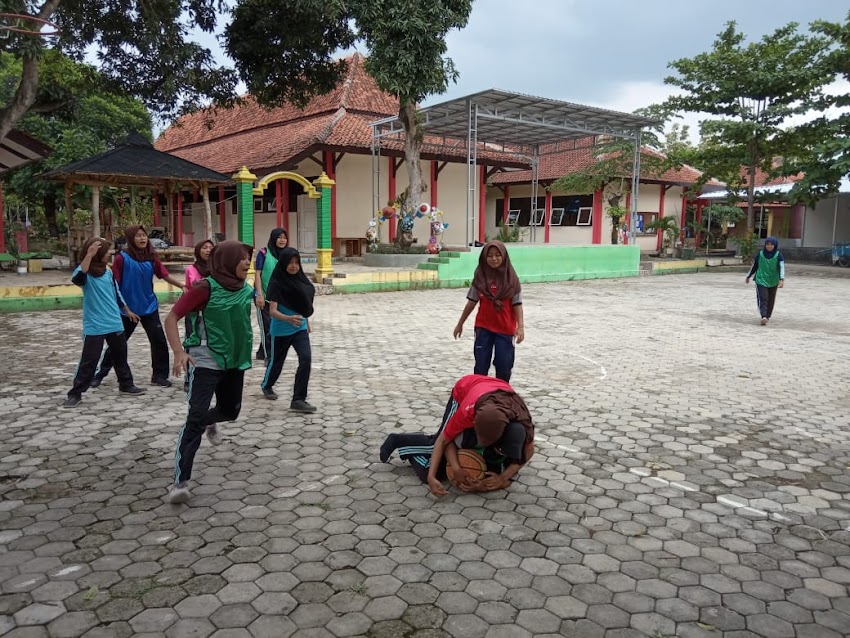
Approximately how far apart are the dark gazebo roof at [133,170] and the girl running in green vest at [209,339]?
39.6 feet

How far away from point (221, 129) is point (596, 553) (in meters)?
27.9

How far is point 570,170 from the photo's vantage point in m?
27.3

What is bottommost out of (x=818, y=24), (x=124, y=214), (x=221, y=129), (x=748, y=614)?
(x=748, y=614)

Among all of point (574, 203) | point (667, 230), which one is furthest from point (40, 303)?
point (667, 230)

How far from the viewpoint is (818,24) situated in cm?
2128

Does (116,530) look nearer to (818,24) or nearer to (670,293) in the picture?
(670,293)

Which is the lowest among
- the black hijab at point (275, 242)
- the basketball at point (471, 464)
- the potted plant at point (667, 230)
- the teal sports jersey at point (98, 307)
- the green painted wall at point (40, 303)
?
the basketball at point (471, 464)

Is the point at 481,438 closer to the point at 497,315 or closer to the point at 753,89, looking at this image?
the point at 497,315

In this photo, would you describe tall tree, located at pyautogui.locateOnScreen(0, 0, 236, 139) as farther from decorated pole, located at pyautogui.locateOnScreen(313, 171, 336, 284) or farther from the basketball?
the basketball

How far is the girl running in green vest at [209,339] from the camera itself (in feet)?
11.4

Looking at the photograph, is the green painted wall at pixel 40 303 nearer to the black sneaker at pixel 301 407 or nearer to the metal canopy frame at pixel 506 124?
the black sneaker at pixel 301 407

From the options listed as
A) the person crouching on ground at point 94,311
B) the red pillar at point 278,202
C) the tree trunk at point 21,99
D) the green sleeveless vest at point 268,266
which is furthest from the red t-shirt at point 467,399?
the red pillar at point 278,202

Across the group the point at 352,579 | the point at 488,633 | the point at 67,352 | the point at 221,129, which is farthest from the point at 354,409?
the point at 221,129

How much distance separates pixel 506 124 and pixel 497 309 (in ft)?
52.2
